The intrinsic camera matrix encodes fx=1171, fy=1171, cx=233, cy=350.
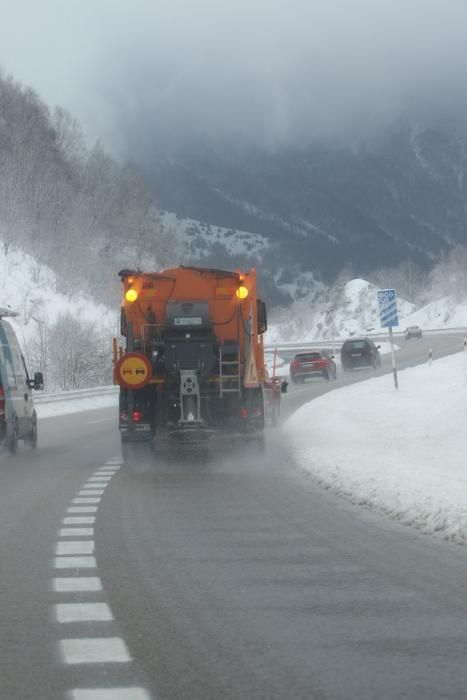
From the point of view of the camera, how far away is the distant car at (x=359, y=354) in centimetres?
6184

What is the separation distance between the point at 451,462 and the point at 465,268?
155584 millimetres

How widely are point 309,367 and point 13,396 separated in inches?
1416

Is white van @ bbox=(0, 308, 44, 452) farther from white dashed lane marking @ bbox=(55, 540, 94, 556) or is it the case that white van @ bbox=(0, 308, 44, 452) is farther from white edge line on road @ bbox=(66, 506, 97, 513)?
white dashed lane marking @ bbox=(55, 540, 94, 556)

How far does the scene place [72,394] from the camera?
141 ft

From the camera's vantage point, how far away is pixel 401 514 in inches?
431

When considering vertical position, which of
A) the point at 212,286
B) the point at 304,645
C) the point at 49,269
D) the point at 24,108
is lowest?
the point at 304,645

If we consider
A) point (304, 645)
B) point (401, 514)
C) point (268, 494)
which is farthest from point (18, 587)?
point (268, 494)

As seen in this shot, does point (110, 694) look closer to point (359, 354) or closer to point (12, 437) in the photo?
point (12, 437)

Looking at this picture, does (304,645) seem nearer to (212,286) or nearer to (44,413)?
(212,286)

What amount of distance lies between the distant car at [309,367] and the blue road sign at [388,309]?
2026 centimetres

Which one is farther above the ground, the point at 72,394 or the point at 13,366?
the point at 13,366

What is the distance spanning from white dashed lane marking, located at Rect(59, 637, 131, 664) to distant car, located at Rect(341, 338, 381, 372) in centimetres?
5624

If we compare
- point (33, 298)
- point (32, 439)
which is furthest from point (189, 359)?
point (33, 298)

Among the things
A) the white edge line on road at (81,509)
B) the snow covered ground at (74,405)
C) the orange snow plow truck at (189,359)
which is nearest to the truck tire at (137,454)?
the orange snow plow truck at (189,359)
